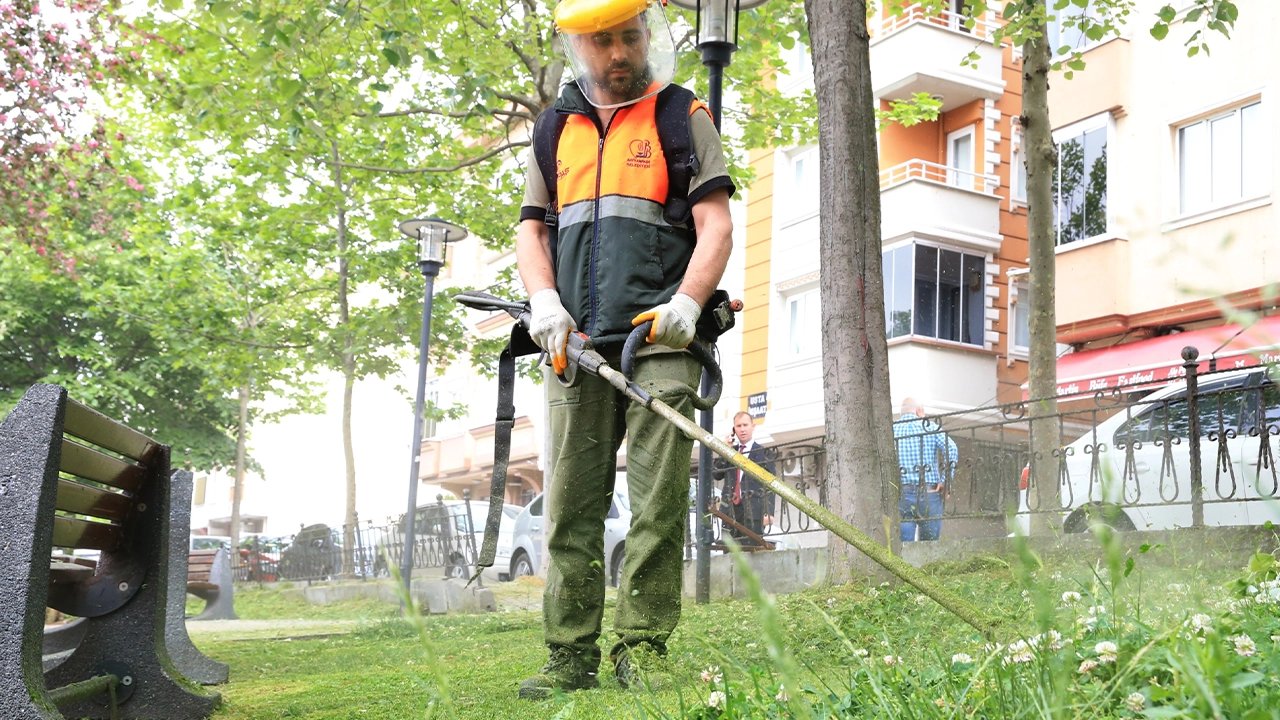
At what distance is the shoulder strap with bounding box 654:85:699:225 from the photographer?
4.09 meters

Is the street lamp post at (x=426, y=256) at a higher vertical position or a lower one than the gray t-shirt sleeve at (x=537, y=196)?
higher

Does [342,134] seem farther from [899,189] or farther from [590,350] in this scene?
[590,350]

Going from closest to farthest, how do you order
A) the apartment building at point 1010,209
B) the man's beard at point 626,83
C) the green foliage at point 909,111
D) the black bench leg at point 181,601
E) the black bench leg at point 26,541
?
the black bench leg at point 26,541, the man's beard at point 626,83, the black bench leg at point 181,601, the apartment building at point 1010,209, the green foliage at point 909,111

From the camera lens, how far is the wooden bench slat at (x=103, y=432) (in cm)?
298

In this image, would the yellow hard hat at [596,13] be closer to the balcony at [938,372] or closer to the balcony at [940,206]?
the balcony at [938,372]

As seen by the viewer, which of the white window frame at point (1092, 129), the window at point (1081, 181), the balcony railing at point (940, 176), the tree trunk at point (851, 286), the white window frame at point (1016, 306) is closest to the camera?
the tree trunk at point (851, 286)

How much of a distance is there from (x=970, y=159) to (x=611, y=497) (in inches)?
899

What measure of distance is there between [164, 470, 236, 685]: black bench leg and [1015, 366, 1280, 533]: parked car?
217 inches

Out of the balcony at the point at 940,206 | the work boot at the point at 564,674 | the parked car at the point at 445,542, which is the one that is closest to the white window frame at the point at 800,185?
the balcony at the point at 940,206

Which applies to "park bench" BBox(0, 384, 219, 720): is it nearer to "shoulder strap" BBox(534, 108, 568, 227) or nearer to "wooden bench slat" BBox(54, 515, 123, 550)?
"wooden bench slat" BBox(54, 515, 123, 550)

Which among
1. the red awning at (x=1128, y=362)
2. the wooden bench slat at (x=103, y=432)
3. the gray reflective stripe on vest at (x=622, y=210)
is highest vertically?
the red awning at (x=1128, y=362)

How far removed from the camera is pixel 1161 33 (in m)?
10.4

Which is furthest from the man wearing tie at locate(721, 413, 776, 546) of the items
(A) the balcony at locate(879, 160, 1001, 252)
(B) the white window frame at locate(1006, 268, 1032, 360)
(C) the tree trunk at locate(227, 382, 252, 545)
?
(C) the tree trunk at locate(227, 382, 252, 545)

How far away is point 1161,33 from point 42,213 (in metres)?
11.5
